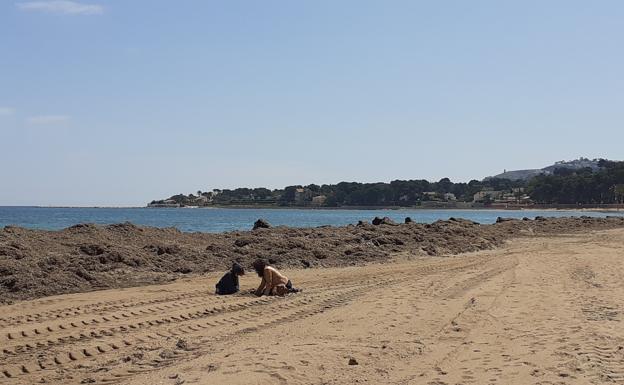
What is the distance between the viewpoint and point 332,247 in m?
22.3

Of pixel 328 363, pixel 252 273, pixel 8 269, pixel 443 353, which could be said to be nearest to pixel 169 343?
pixel 328 363

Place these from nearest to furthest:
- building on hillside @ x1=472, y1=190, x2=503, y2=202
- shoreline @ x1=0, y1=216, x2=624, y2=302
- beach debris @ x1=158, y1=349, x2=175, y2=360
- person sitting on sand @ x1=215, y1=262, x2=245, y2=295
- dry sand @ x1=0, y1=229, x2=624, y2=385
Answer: dry sand @ x1=0, y1=229, x2=624, y2=385 < beach debris @ x1=158, y1=349, x2=175, y2=360 < person sitting on sand @ x1=215, y1=262, x2=245, y2=295 < shoreline @ x1=0, y1=216, x2=624, y2=302 < building on hillside @ x1=472, y1=190, x2=503, y2=202

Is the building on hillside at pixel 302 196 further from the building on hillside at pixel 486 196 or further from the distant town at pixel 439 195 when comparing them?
the building on hillside at pixel 486 196

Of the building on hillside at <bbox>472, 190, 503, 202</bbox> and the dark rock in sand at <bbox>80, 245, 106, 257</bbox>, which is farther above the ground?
the building on hillside at <bbox>472, 190, 503, 202</bbox>

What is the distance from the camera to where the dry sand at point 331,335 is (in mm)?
6816

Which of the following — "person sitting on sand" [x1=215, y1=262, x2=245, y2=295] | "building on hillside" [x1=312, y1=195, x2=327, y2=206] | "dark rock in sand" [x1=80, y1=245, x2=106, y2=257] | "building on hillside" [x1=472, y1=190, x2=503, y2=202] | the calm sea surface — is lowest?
the calm sea surface

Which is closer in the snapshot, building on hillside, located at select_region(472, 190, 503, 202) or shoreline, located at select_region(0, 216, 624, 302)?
shoreline, located at select_region(0, 216, 624, 302)

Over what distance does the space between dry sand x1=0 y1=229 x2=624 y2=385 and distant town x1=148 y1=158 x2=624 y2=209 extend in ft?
434

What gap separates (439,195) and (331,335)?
175 m

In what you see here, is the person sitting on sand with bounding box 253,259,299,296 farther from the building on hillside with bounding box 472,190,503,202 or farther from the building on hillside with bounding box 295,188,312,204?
the building on hillside with bounding box 472,190,503,202

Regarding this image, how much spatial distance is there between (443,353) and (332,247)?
14681mm

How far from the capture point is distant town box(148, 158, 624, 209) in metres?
142

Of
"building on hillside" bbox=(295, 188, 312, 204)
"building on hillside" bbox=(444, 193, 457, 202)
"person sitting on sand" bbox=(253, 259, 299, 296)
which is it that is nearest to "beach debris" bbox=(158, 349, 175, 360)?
"person sitting on sand" bbox=(253, 259, 299, 296)

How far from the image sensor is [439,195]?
180m
